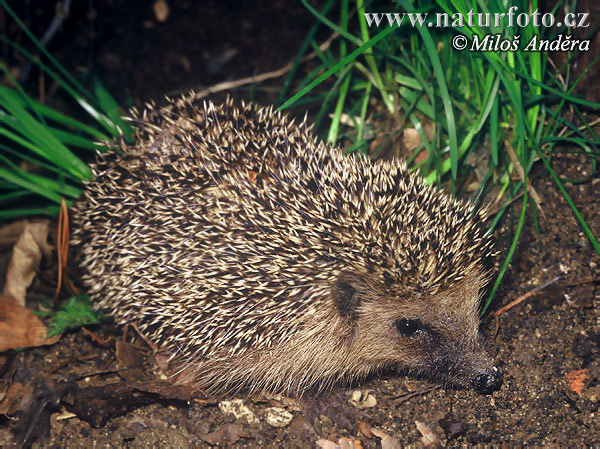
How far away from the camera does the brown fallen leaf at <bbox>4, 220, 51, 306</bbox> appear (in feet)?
14.8

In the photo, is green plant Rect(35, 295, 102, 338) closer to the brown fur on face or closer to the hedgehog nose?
the brown fur on face

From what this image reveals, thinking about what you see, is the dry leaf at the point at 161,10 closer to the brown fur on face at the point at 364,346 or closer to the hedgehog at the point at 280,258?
the hedgehog at the point at 280,258

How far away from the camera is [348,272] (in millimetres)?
3502

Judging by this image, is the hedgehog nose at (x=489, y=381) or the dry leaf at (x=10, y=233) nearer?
the hedgehog nose at (x=489, y=381)

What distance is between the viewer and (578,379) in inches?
138

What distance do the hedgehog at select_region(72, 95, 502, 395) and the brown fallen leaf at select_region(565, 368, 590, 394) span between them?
1.39ft

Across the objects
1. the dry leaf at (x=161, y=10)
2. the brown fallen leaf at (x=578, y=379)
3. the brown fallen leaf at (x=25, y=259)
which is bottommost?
the brown fallen leaf at (x=578, y=379)

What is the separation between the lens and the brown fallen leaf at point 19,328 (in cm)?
418

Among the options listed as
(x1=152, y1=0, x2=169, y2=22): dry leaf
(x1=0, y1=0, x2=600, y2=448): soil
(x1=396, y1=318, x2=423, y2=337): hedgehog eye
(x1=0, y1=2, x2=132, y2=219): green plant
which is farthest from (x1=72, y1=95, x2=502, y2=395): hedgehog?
(x1=152, y1=0, x2=169, y2=22): dry leaf

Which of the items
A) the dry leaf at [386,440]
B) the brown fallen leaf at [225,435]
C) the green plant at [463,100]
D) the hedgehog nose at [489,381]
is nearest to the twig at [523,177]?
the green plant at [463,100]

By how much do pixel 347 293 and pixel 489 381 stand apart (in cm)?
96

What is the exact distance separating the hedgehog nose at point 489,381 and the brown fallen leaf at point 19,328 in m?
2.86

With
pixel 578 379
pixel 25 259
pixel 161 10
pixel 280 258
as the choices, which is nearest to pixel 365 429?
pixel 280 258

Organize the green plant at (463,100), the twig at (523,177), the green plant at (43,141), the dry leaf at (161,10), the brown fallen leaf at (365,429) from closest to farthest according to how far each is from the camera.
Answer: the brown fallen leaf at (365,429) → the green plant at (463,100) → the twig at (523,177) → the green plant at (43,141) → the dry leaf at (161,10)
